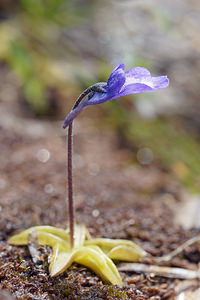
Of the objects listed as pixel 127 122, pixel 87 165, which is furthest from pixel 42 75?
pixel 87 165

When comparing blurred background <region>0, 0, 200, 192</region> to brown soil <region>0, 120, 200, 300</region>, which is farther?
blurred background <region>0, 0, 200, 192</region>

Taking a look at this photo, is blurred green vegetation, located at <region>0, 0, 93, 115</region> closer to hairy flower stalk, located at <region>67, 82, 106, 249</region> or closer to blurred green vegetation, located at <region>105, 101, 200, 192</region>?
blurred green vegetation, located at <region>105, 101, 200, 192</region>

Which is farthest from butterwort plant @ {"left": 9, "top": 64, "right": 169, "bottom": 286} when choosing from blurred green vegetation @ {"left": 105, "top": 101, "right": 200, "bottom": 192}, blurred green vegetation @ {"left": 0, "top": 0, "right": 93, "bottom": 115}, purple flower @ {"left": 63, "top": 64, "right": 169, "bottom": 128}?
blurred green vegetation @ {"left": 0, "top": 0, "right": 93, "bottom": 115}

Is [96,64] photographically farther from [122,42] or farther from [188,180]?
[188,180]

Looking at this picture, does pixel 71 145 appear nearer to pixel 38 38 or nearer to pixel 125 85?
pixel 125 85

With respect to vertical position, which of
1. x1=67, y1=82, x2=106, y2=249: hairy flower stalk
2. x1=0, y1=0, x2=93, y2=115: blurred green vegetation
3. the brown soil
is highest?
x1=0, y1=0, x2=93, y2=115: blurred green vegetation

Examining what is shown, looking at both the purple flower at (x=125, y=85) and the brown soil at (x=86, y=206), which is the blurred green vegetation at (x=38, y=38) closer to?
the brown soil at (x=86, y=206)

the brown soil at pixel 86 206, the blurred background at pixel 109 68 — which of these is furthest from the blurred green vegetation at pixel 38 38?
the brown soil at pixel 86 206
